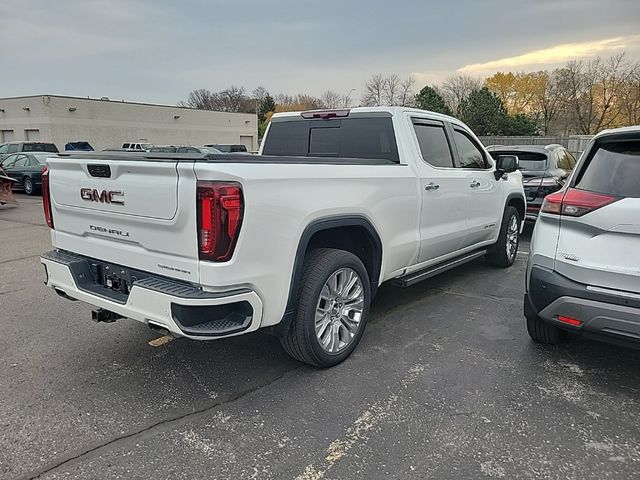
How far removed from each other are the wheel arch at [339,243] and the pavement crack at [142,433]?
1.67 feet

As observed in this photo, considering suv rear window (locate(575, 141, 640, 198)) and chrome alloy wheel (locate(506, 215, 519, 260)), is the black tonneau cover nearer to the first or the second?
suv rear window (locate(575, 141, 640, 198))

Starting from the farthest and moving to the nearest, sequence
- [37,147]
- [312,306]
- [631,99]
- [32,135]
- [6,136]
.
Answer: [631,99] < [6,136] < [32,135] < [37,147] < [312,306]

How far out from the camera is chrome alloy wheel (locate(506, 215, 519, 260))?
21.7 feet

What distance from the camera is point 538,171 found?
29.0 feet

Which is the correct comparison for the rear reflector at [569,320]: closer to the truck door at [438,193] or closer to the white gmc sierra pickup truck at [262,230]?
the white gmc sierra pickup truck at [262,230]

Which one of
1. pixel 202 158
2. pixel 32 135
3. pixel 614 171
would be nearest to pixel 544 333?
pixel 614 171

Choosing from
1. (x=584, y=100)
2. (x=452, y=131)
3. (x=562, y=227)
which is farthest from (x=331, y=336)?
(x=584, y=100)

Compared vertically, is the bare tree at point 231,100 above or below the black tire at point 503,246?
above

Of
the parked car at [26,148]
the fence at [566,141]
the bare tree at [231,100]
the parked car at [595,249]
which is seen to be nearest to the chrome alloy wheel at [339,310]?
the parked car at [595,249]

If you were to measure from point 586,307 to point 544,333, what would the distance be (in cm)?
87

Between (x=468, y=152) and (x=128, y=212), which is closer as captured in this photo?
(x=128, y=212)

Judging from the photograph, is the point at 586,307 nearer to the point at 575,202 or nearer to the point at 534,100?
the point at 575,202

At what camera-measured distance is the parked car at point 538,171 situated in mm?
8422

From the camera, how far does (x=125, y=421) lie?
291 centimetres
